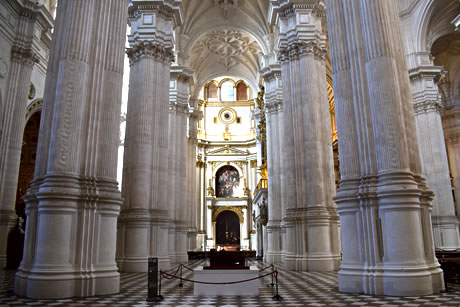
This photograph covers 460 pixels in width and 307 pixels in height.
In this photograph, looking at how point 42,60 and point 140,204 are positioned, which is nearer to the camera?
point 140,204

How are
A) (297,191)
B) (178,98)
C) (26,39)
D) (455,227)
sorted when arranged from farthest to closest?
1. (178,98)
2. (455,227)
3. (26,39)
4. (297,191)

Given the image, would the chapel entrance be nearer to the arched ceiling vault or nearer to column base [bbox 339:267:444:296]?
the arched ceiling vault

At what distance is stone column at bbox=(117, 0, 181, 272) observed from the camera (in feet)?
43.1

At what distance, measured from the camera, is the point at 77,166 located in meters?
8.02

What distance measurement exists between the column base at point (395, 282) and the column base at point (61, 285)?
16.1 ft

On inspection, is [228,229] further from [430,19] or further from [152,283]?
[152,283]

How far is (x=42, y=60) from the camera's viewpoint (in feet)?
63.6

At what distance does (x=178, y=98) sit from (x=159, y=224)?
421 inches

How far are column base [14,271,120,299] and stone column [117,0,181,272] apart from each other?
5.21m

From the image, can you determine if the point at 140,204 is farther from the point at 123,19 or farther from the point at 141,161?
the point at 123,19

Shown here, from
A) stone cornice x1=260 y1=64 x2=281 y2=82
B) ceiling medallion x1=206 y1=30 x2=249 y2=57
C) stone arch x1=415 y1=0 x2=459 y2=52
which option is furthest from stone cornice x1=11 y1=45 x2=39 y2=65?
stone arch x1=415 y1=0 x2=459 y2=52

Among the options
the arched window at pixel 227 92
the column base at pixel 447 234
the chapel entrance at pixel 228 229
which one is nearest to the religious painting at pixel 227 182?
the chapel entrance at pixel 228 229

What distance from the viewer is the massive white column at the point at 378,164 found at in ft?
23.9

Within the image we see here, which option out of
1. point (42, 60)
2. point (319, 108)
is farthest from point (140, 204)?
point (42, 60)
